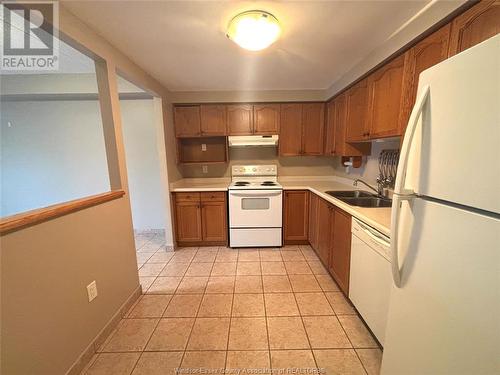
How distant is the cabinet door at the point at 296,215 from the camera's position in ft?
9.94

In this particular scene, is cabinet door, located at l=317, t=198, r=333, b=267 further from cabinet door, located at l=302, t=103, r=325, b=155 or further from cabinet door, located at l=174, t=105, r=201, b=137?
cabinet door, located at l=174, t=105, r=201, b=137

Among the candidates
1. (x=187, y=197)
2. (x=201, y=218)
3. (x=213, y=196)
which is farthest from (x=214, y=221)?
(x=187, y=197)

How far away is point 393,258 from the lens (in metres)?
0.94

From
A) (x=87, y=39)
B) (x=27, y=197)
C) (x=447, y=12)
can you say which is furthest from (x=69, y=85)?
(x=447, y=12)

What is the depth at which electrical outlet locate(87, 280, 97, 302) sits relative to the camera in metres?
1.44

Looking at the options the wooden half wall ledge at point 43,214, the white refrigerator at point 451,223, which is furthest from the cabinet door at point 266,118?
the white refrigerator at point 451,223

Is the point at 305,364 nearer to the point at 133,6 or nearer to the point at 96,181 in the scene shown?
the point at 133,6

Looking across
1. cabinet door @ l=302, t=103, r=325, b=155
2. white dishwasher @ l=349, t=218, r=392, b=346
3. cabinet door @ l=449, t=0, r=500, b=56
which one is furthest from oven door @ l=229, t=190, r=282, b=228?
cabinet door @ l=449, t=0, r=500, b=56

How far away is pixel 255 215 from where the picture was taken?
9.88ft

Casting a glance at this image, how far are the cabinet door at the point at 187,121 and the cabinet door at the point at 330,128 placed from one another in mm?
1974

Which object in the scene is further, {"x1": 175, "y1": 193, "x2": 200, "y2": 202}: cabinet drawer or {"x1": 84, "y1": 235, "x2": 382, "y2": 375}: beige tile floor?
{"x1": 175, "y1": 193, "x2": 200, "y2": 202}: cabinet drawer

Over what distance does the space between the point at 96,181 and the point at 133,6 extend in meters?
2.94

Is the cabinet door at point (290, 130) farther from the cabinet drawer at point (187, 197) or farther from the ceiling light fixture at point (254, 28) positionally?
the ceiling light fixture at point (254, 28)

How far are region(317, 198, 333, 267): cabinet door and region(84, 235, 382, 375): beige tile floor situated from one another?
20cm
